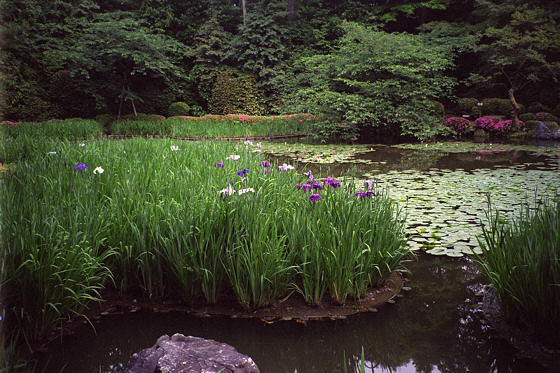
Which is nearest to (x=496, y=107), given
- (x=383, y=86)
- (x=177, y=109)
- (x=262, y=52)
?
(x=383, y=86)

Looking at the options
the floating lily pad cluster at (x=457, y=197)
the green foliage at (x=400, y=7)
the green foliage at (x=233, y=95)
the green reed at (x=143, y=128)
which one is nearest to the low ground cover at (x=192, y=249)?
the floating lily pad cluster at (x=457, y=197)

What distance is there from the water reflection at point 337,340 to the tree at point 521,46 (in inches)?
515

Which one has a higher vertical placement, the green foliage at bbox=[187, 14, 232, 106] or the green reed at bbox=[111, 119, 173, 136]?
the green foliage at bbox=[187, 14, 232, 106]

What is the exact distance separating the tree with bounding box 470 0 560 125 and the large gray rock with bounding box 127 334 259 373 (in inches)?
559

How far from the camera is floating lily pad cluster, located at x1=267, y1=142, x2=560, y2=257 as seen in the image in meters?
3.33

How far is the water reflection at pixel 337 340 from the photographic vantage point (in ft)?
5.80

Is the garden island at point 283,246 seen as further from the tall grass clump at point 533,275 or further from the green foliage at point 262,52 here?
the green foliage at point 262,52

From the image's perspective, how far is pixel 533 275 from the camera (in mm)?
1751

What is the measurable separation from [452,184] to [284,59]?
14627 mm

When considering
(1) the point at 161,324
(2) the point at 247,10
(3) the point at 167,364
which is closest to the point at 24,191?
(1) the point at 161,324

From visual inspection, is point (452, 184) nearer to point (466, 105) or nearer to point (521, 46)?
point (466, 105)

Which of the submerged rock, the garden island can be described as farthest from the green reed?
the submerged rock

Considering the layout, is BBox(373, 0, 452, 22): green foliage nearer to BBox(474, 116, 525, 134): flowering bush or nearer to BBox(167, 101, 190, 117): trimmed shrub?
BBox(474, 116, 525, 134): flowering bush

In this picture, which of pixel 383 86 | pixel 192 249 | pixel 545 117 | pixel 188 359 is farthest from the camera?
pixel 545 117
